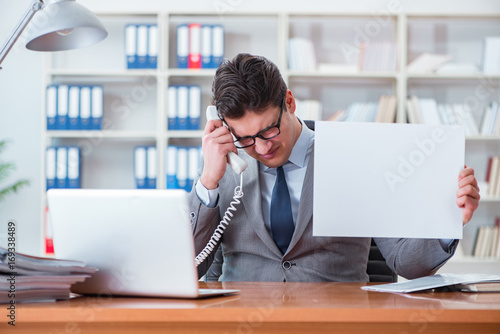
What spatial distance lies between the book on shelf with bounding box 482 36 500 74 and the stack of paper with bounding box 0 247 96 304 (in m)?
3.23

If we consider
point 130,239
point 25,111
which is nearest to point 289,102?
point 130,239

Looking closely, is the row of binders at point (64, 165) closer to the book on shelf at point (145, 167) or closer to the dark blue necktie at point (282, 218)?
the book on shelf at point (145, 167)

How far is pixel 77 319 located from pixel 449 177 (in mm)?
858

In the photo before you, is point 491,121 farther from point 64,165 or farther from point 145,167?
point 64,165

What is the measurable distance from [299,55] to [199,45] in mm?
623

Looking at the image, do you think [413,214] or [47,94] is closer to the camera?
[413,214]

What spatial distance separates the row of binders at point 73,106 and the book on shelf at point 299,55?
46.5 inches

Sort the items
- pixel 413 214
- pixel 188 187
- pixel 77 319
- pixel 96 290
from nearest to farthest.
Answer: pixel 77 319
pixel 96 290
pixel 413 214
pixel 188 187

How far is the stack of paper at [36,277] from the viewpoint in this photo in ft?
3.44

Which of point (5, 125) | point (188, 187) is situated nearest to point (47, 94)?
point (5, 125)

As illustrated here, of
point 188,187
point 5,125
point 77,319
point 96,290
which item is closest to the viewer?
point 77,319

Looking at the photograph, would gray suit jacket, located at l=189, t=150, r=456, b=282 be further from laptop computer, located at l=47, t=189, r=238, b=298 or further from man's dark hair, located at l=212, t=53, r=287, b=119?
laptop computer, located at l=47, t=189, r=238, b=298

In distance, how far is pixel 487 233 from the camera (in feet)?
12.1

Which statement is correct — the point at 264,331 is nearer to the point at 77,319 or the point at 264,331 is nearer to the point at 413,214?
the point at 77,319
